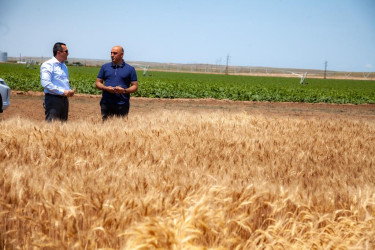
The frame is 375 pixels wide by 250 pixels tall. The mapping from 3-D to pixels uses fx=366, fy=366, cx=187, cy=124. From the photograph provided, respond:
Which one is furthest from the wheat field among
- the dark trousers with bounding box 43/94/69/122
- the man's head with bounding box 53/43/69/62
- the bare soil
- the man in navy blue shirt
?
the bare soil

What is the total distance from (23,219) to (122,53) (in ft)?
18.6

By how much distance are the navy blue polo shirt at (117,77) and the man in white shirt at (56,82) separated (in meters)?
0.84

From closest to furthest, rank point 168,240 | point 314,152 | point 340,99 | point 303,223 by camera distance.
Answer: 1. point 168,240
2. point 303,223
3. point 314,152
4. point 340,99

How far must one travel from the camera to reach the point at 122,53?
7.23 metres

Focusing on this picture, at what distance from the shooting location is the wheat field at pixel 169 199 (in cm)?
182

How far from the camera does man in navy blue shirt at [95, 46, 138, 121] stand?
7129 mm

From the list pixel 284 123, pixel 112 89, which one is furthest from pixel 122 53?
pixel 284 123

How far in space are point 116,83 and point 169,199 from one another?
17.7 ft

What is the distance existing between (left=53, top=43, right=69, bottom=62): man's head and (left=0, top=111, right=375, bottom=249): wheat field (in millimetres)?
2852

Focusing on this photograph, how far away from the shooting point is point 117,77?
724 centimetres

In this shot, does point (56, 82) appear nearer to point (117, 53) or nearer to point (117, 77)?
point (117, 77)

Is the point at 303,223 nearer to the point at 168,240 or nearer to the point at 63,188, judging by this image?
the point at 168,240

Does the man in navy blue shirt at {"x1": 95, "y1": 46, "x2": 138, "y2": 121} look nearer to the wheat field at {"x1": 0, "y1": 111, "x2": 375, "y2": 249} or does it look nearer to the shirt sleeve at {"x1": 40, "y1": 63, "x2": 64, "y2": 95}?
the shirt sleeve at {"x1": 40, "y1": 63, "x2": 64, "y2": 95}

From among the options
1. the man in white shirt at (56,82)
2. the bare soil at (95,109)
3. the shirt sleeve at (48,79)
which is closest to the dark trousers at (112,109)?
the man in white shirt at (56,82)
